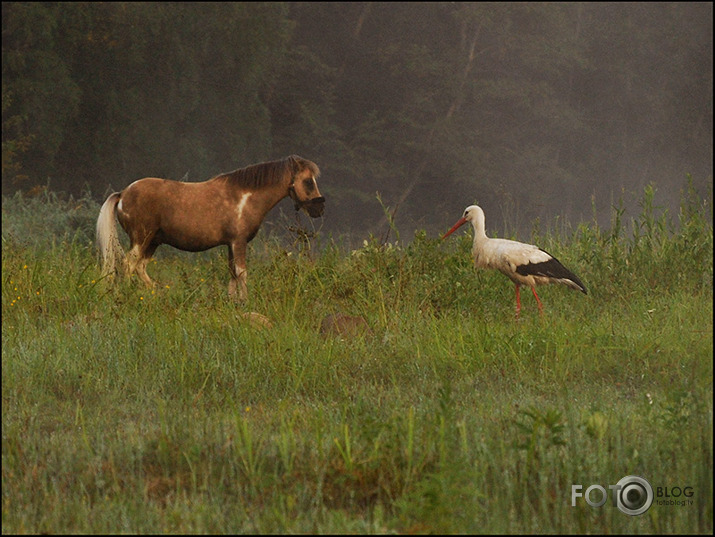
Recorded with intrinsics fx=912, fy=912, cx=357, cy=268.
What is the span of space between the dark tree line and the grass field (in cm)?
742

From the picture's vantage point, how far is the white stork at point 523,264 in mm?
7641

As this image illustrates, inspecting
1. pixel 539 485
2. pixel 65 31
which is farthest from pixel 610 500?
pixel 65 31

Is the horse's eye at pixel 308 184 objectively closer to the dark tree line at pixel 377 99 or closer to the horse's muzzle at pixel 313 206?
the horse's muzzle at pixel 313 206

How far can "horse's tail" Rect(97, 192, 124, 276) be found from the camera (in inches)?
344

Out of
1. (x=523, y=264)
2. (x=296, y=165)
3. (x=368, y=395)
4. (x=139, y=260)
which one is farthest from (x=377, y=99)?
(x=368, y=395)

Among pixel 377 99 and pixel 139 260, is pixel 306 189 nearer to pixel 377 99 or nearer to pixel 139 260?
pixel 139 260

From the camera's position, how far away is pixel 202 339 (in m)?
6.51

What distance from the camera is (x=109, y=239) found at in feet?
29.2

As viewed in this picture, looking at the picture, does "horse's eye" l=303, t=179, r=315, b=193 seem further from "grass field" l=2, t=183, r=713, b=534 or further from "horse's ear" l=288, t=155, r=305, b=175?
"grass field" l=2, t=183, r=713, b=534

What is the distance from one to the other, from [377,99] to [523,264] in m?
26.5

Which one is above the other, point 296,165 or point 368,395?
point 296,165

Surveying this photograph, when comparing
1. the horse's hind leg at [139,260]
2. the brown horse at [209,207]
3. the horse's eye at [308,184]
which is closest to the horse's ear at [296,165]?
the brown horse at [209,207]

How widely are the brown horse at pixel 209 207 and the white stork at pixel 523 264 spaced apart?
1884 mm

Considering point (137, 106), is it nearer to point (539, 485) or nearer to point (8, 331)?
point (8, 331)
